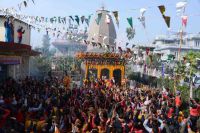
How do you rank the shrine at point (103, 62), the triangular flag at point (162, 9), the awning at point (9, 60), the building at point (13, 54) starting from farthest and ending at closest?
the shrine at point (103, 62)
the awning at point (9, 60)
the building at point (13, 54)
the triangular flag at point (162, 9)

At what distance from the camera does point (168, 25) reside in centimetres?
1962

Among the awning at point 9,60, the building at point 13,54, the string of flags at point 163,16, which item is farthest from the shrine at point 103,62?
the string of flags at point 163,16

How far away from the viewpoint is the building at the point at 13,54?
22.8 metres

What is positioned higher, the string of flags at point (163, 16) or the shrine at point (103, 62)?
the string of flags at point (163, 16)

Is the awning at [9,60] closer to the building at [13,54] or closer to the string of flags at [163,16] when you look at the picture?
the building at [13,54]

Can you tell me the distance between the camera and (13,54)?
2603 cm

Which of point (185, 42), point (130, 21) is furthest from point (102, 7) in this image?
point (185, 42)

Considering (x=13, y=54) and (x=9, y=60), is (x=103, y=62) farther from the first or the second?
(x=9, y=60)

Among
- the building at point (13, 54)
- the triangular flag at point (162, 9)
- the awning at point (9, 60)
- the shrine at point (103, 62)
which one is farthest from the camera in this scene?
the shrine at point (103, 62)

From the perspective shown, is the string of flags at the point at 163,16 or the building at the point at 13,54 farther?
the building at the point at 13,54

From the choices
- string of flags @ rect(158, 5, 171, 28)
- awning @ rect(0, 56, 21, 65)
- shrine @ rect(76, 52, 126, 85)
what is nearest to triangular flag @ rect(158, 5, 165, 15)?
string of flags @ rect(158, 5, 171, 28)

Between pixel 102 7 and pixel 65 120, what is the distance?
43418 mm

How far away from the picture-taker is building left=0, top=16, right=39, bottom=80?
22786 millimetres

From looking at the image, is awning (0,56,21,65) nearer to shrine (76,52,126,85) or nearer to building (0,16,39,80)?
building (0,16,39,80)
